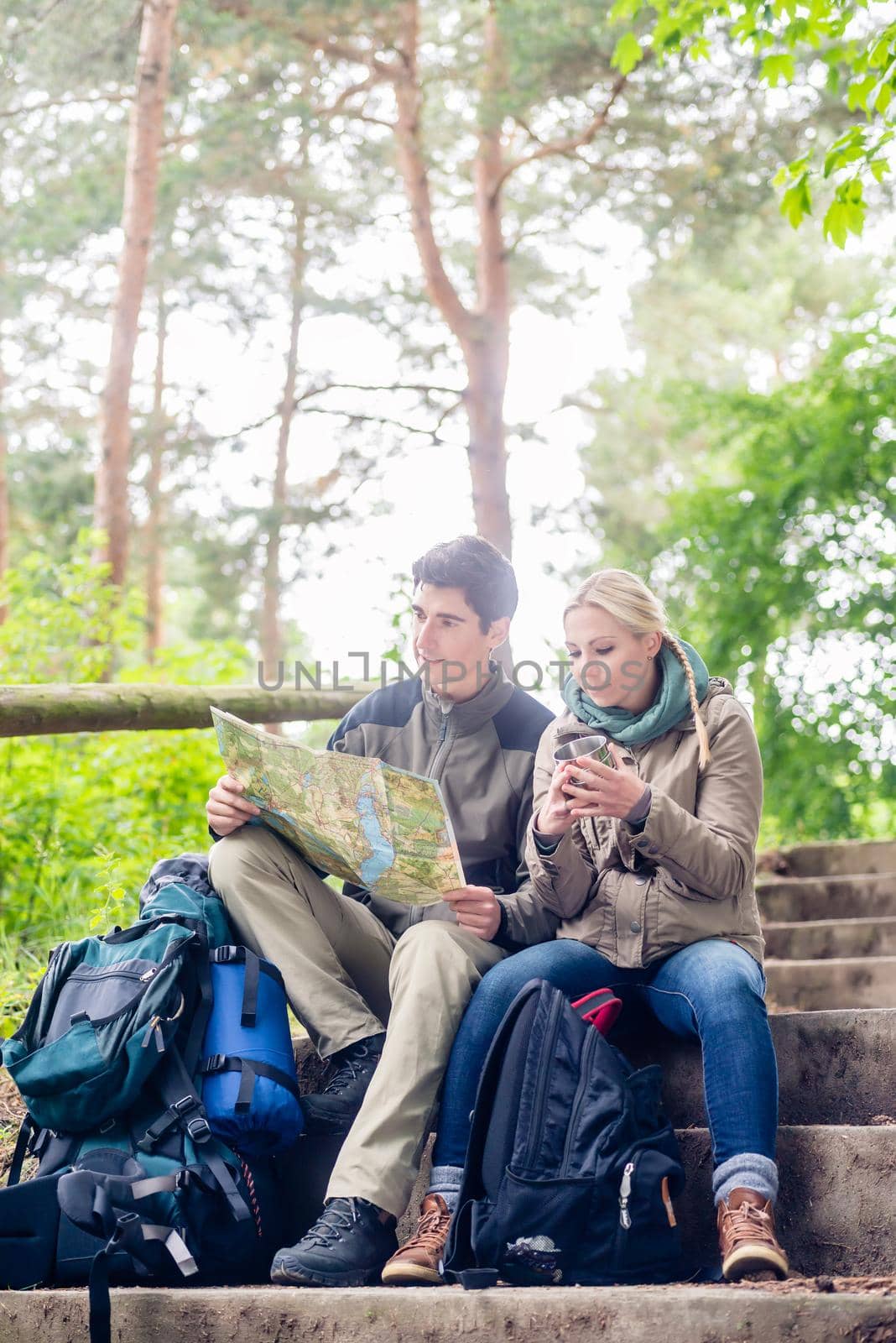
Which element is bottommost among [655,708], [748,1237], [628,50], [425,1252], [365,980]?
[425,1252]

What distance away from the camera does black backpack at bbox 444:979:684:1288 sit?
2.08 metres

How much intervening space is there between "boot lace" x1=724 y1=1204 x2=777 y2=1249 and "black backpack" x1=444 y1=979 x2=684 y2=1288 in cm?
11

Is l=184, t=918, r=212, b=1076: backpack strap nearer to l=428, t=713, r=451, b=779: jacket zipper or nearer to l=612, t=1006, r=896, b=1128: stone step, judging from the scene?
l=428, t=713, r=451, b=779: jacket zipper

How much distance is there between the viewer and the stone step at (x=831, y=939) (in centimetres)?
436

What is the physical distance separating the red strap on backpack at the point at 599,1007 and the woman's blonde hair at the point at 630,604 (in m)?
0.57

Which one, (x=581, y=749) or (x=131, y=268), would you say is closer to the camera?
(x=581, y=749)

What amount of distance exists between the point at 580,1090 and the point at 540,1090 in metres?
0.07

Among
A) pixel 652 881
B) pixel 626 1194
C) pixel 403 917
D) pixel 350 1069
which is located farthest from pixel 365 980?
pixel 626 1194

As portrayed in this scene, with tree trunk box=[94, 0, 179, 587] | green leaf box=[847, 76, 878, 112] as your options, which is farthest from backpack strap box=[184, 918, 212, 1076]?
tree trunk box=[94, 0, 179, 587]

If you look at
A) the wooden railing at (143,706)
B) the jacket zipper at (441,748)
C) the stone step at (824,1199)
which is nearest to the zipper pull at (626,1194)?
the stone step at (824,1199)

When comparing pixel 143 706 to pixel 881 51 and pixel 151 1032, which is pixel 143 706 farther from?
pixel 881 51

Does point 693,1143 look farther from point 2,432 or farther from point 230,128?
point 2,432

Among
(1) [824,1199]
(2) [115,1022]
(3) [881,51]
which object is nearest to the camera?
(1) [824,1199]

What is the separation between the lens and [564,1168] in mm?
2131
